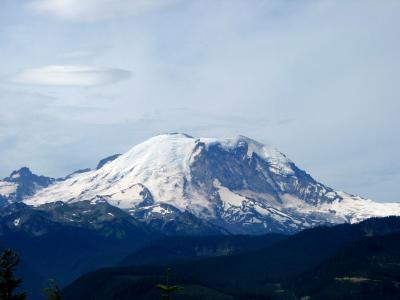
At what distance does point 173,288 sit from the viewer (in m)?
97.7

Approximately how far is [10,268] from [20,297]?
441 centimetres

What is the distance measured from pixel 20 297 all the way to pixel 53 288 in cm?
888

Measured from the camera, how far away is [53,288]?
112 meters

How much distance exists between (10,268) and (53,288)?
36.0 feet

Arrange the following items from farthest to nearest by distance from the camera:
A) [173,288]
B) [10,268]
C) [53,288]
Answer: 1. [10,268]
2. [53,288]
3. [173,288]

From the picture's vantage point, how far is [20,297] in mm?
118312

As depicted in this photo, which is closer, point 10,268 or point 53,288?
point 53,288

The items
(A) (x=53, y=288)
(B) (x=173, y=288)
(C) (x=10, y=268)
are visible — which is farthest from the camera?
(C) (x=10, y=268)

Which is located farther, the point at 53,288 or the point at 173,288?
the point at 53,288

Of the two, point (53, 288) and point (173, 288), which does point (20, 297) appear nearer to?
point (53, 288)

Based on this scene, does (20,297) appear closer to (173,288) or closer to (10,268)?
(10,268)

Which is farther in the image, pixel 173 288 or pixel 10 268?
pixel 10 268

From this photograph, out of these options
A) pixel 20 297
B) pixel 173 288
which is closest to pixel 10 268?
pixel 20 297

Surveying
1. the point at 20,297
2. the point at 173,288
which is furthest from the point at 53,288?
the point at 173,288
